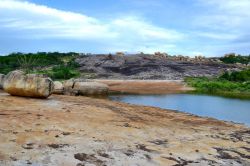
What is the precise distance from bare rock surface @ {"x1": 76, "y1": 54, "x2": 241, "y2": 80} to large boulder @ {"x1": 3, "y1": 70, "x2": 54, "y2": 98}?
52585 millimetres

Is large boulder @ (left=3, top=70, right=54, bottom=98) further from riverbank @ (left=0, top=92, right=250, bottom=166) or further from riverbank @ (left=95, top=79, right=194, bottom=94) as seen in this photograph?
riverbank @ (left=95, top=79, right=194, bottom=94)

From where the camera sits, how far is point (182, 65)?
3386 inches

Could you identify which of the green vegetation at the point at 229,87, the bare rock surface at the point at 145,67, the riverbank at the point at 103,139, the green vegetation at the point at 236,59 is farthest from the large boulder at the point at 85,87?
the green vegetation at the point at 236,59

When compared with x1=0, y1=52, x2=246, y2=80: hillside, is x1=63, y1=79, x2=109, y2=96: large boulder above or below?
below

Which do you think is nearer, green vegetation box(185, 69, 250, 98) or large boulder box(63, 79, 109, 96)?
large boulder box(63, 79, 109, 96)

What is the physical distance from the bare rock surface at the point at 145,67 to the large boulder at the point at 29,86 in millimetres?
52585

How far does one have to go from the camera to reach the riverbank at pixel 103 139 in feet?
34.9

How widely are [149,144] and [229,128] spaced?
612 cm

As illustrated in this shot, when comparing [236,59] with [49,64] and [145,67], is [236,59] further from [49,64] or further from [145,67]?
[49,64]

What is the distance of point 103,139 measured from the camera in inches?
485

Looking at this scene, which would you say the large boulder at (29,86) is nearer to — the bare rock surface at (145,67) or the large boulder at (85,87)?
the large boulder at (85,87)

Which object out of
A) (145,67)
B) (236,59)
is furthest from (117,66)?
(236,59)

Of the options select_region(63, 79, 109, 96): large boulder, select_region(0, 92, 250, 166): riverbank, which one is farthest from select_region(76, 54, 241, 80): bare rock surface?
select_region(0, 92, 250, 166): riverbank

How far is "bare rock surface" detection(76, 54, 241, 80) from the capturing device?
2987 inches
